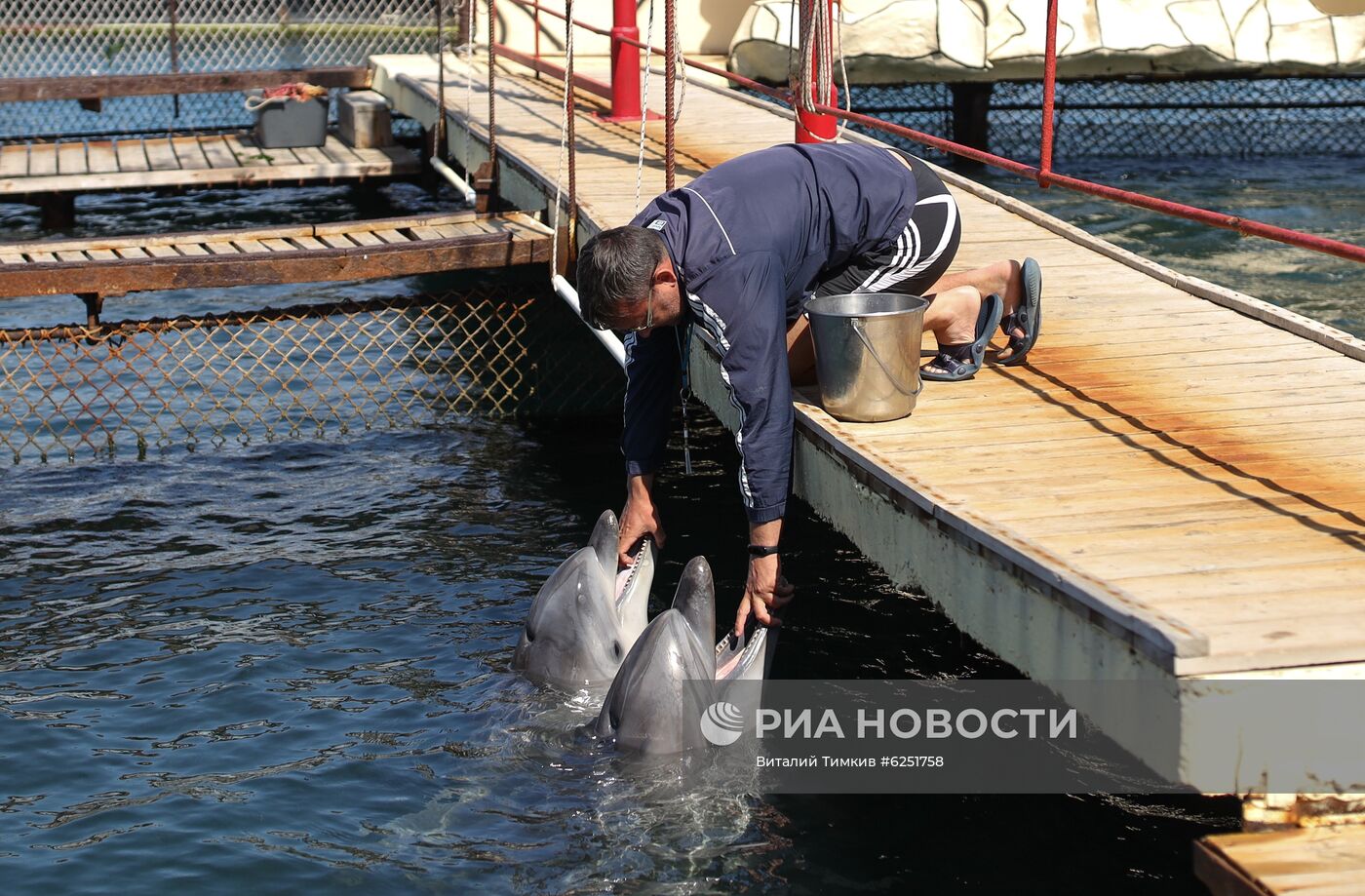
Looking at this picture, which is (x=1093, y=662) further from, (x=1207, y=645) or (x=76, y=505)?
(x=76, y=505)

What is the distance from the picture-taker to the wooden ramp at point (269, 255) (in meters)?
8.04

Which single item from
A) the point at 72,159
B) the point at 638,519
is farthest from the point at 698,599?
the point at 72,159

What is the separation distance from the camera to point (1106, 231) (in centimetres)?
1489

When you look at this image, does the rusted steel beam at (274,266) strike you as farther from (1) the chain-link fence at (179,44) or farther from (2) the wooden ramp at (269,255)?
(1) the chain-link fence at (179,44)

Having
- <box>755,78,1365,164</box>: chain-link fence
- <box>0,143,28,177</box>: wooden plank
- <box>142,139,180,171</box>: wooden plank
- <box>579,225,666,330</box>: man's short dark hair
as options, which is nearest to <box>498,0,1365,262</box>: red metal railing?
Answer: <box>579,225,666,330</box>: man's short dark hair

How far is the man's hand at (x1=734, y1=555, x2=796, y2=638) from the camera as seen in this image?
4832mm

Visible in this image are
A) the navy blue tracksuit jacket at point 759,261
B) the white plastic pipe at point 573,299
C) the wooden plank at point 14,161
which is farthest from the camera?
the wooden plank at point 14,161

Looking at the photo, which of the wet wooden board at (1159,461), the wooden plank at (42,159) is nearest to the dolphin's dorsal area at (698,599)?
the wet wooden board at (1159,461)

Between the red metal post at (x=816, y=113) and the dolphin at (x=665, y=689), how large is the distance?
435cm

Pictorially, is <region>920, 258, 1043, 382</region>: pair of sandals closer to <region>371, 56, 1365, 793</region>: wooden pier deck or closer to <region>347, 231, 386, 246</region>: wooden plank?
<region>371, 56, 1365, 793</region>: wooden pier deck

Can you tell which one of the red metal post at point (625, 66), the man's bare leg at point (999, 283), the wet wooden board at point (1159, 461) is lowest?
the wet wooden board at point (1159, 461)

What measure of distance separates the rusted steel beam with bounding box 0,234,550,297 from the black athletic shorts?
354 centimetres

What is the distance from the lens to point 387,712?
5.69 metres

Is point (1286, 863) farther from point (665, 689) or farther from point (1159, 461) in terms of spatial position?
point (665, 689)
